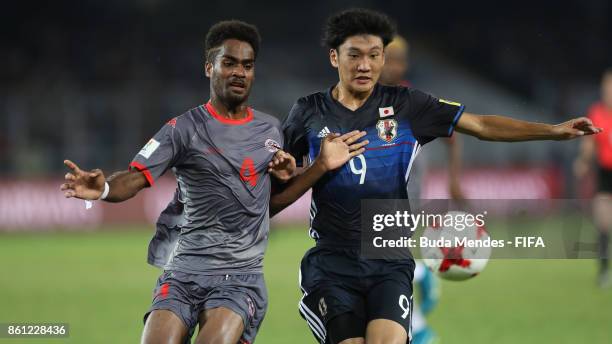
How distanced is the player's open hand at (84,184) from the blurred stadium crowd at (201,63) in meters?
15.4

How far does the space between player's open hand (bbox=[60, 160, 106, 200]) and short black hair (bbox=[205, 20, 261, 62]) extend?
1080mm

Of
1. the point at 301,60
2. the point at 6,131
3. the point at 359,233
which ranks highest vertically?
the point at 301,60

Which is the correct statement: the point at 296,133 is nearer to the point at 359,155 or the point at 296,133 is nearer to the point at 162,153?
the point at 359,155

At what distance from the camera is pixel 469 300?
10148 millimetres

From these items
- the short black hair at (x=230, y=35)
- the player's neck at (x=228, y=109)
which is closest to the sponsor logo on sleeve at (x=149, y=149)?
the player's neck at (x=228, y=109)

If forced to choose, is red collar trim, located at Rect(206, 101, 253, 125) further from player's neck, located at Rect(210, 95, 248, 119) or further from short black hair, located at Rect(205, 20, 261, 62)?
short black hair, located at Rect(205, 20, 261, 62)

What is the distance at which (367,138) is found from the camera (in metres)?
5.25

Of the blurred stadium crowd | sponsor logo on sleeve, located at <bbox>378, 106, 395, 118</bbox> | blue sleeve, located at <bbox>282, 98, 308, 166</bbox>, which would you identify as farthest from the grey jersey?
the blurred stadium crowd

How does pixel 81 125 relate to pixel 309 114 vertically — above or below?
above

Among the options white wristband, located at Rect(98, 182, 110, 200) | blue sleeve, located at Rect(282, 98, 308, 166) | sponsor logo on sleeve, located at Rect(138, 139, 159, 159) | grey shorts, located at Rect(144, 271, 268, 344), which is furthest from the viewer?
blue sleeve, located at Rect(282, 98, 308, 166)

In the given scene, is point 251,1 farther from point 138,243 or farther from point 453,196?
point 453,196

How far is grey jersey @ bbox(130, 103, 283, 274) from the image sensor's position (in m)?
5.02

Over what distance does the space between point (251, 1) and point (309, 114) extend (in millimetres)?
23166

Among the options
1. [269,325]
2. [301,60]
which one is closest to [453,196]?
[269,325]
